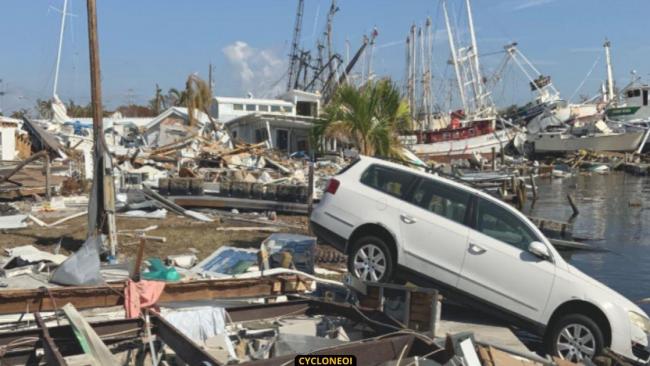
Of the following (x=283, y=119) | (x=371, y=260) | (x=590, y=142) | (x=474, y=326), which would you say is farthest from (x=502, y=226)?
(x=590, y=142)

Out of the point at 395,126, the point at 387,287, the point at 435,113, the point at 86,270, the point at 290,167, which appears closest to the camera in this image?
the point at 387,287

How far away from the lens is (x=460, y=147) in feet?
185

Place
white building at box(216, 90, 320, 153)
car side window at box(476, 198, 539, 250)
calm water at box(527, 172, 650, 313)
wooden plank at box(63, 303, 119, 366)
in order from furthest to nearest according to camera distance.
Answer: white building at box(216, 90, 320, 153) < calm water at box(527, 172, 650, 313) < car side window at box(476, 198, 539, 250) < wooden plank at box(63, 303, 119, 366)

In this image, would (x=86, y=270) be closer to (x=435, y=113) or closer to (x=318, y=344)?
(x=318, y=344)

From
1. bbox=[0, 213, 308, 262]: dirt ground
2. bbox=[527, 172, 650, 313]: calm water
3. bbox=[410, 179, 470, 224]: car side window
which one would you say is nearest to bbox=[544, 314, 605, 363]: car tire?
bbox=[410, 179, 470, 224]: car side window

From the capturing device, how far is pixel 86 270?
886cm

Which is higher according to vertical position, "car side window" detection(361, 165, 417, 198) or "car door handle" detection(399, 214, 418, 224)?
"car side window" detection(361, 165, 417, 198)

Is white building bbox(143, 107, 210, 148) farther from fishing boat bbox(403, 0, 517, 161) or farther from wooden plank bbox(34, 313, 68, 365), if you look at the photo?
wooden plank bbox(34, 313, 68, 365)

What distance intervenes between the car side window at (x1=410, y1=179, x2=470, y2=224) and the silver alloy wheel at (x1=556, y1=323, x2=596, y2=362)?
1929mm

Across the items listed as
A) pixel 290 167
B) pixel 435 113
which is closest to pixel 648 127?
pixel 435 113

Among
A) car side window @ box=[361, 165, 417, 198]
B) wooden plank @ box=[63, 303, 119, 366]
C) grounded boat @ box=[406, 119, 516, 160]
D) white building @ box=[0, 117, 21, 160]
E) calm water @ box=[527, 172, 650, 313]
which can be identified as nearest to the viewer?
wooden plank @ box=[63, 303, 119, 366]

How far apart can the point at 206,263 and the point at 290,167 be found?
19.5 meters

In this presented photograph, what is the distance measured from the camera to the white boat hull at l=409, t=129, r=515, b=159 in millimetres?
55375

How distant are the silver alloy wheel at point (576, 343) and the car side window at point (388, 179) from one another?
9.36ft
